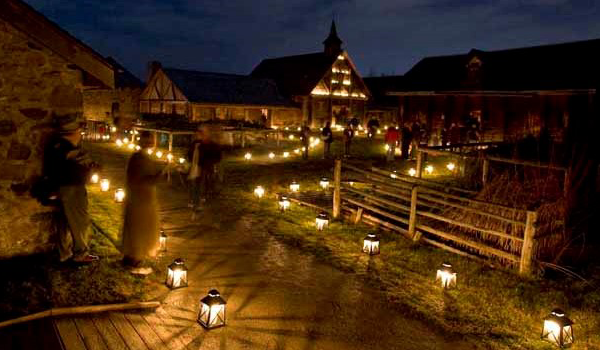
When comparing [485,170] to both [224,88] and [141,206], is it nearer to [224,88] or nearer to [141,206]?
[141,206]

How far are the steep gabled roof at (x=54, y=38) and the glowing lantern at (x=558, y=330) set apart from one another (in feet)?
21.7

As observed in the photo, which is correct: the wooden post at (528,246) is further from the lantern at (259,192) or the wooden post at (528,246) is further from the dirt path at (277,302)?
the lantern at (259,192)

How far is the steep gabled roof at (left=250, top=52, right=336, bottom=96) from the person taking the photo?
1570 inches

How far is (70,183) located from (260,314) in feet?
9.40

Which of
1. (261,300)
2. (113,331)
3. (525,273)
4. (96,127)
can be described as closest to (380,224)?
(525,273)

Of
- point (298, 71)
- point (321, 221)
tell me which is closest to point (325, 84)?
point (298, 71)

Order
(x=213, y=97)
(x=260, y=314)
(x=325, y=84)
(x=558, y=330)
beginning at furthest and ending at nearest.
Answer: (x=325, y=84) < (x=213, y=97) < (x=260, y=314) < (x=558, y=330)

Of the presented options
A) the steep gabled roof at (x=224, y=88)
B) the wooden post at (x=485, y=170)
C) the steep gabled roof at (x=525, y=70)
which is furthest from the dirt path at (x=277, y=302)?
the steep gabled roof at (x=224, y=88)

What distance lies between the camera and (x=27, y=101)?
5914 mm

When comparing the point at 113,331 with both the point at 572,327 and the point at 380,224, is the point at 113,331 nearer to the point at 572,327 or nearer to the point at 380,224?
the point at 572,327

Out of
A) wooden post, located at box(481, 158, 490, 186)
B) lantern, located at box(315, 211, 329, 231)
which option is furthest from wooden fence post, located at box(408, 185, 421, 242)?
wooden post, located at box(481, 158, 490, 186)

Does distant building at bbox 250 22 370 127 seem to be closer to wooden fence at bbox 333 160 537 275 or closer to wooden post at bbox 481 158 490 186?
wooden post at bbox 481 158 490 186

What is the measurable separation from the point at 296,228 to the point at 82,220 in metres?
4.39

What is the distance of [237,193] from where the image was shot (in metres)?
12.5
